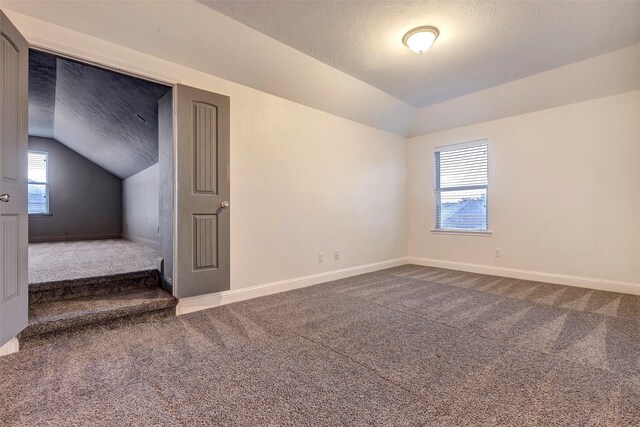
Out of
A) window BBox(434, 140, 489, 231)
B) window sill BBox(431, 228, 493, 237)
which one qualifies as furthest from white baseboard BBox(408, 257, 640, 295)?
window BBox(434, 140, 489, 231)

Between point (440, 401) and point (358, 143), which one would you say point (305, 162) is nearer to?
point (358, 143)

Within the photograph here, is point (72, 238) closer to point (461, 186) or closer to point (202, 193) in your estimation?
point (202, 193)

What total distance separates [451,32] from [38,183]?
28.9 ft

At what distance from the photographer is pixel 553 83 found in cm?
347

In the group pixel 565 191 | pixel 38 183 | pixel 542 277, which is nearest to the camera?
pixel 565 191

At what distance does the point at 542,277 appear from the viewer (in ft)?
12.8

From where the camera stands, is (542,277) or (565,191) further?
(542,277)

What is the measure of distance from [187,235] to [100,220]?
6438 millimetres

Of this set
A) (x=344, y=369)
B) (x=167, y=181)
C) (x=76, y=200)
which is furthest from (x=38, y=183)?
(x=344, y=369)

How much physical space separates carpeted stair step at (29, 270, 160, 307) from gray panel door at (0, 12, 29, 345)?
639 millimetres

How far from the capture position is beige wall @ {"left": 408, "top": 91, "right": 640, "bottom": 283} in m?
3.37

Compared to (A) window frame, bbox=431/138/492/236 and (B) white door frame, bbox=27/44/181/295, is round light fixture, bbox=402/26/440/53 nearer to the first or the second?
(B) white door frame, bbox=27/44/181/295

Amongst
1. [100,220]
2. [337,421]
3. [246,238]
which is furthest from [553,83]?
[100,220]

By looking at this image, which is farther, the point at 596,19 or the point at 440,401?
the point at 596,19
